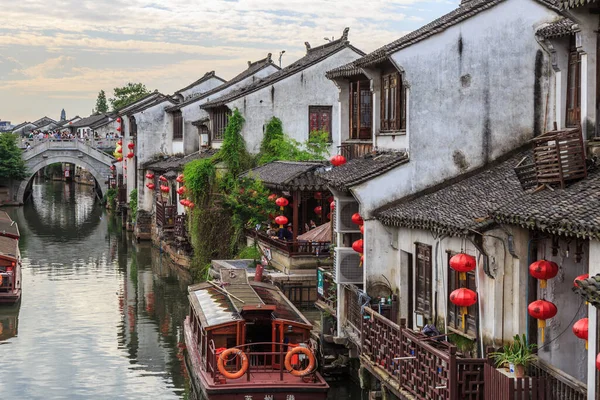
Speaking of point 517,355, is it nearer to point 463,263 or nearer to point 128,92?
point 463,263

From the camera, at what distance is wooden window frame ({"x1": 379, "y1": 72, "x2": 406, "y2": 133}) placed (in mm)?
21172

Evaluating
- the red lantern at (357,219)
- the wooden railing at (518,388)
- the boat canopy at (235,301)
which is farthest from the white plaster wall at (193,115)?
the wooden railing at (518,388)

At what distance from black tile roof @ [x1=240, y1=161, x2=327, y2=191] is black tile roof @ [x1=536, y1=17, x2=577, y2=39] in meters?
11.4

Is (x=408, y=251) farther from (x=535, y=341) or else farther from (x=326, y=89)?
(x=326, y=89)

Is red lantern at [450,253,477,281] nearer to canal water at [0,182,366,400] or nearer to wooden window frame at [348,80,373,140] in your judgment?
canal water at [0,182,366,400]

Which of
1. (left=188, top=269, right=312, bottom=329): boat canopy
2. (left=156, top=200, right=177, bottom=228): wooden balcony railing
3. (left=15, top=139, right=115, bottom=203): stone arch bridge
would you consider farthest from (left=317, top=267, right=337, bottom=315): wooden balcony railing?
(left=15, top=139, right=115, bottom=203): stone arch bridge

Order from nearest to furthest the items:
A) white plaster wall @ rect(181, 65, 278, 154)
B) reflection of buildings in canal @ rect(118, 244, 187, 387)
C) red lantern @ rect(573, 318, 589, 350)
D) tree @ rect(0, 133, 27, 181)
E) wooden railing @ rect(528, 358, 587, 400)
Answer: red lantern @ rect(573, 318, 589, 350) → wooden railing @ rect(528, 358, 587, 400) → reflection of buildings in canal @ rect(118, 244, 187, 387) → white plaster wall @ rect(181, 65, 278, 154) → tree @ rect(0, 133, 27, 181)

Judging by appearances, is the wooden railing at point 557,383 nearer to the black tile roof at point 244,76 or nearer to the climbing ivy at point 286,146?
the climbing ivy at point 286,146

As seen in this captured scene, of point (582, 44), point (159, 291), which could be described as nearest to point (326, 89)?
point (159, 291)

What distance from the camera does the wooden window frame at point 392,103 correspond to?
→ 21.2m

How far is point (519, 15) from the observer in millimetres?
19047

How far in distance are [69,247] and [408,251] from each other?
3583cm

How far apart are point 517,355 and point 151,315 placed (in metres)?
21.2

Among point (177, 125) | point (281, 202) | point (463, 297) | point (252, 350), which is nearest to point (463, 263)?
point (463, 297)
